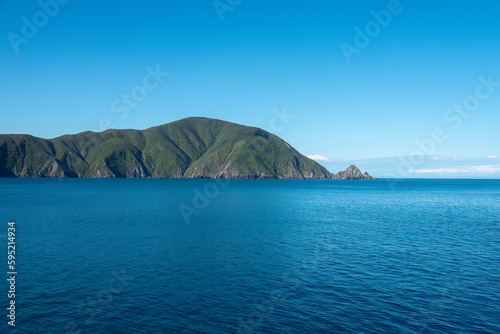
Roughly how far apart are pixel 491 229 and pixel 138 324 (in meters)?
80.4

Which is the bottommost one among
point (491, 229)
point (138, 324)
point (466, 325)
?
point (138, 324)

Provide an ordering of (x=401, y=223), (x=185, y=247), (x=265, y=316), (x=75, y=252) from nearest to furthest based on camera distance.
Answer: (x=265, y=316), (x=75, y=252), (x=185, y=247), (x=401, y=223)

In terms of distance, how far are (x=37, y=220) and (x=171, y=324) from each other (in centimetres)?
6646

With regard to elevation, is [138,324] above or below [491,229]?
below

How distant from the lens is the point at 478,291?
31953 millimetres

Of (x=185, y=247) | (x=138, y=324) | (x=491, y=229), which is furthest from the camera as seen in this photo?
(x=491, y=229)

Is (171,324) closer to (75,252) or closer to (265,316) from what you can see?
(265,316)

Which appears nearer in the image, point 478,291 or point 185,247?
point 478,291

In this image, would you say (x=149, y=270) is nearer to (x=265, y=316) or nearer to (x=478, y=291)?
(x=265, y=316)

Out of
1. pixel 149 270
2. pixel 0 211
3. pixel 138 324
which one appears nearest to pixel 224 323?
pixel 138 324

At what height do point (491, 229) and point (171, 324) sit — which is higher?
point (491, 229)

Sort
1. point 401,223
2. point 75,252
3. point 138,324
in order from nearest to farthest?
point 138,324
point 75,252
point 401,223

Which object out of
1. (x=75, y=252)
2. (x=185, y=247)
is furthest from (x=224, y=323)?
(x=75, y=252)

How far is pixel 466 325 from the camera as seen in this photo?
82.8 ft
